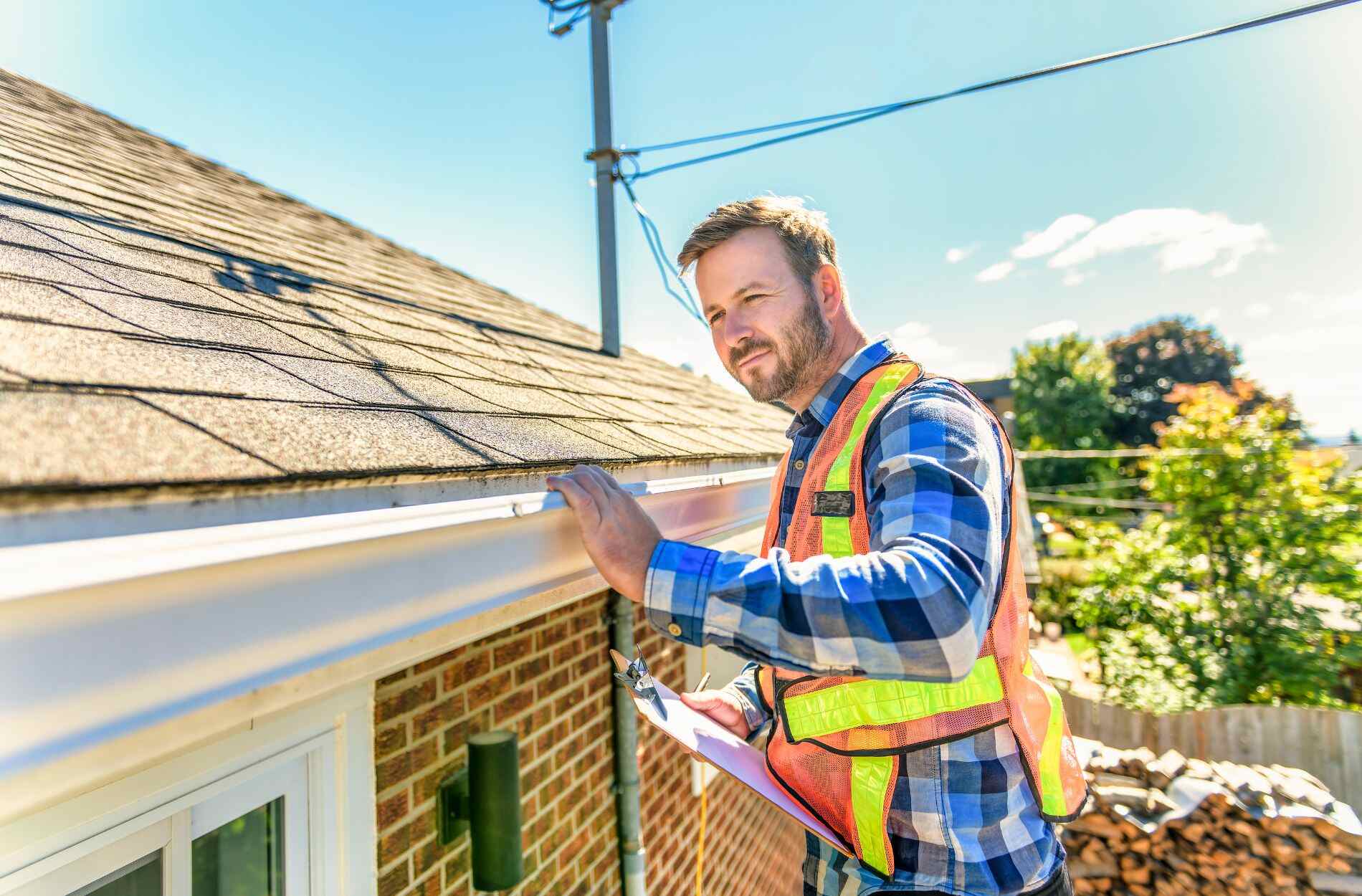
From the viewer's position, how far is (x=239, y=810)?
1585mm

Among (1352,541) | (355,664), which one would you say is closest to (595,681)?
(355,664)

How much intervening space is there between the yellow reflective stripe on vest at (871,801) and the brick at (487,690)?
1.35m

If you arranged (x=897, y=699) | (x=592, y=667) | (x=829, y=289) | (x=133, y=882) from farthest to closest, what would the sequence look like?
(x=592, y=667), (x=829, y=289), (x=133, y=882), (x=897, y=699)

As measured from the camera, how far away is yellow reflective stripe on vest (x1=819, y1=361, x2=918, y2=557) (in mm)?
1297

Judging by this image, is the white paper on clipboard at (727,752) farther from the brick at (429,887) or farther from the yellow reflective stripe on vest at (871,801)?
the brick at (429,887)

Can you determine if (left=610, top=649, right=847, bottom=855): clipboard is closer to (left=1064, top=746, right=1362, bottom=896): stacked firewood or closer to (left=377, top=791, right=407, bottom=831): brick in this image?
(left=377, top=791, right=407, bottom=831): brick

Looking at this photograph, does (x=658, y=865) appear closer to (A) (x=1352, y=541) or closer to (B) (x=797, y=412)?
(B) (x=797, y=412)

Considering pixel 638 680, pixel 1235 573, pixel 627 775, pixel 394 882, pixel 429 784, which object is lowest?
pixel 1235 573

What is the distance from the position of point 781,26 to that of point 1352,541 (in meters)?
8.27

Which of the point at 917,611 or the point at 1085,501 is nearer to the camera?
the point at 917,611

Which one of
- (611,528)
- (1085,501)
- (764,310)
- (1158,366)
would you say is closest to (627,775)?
(611,528)

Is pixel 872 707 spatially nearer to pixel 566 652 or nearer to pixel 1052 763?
pixel 1052 763

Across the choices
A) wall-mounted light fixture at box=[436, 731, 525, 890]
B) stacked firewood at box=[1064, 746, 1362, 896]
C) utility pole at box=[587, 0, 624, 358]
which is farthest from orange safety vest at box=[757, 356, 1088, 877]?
stacked firewood at box=[1064, 746, 1362, 896]

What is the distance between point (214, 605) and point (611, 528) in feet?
2.08
